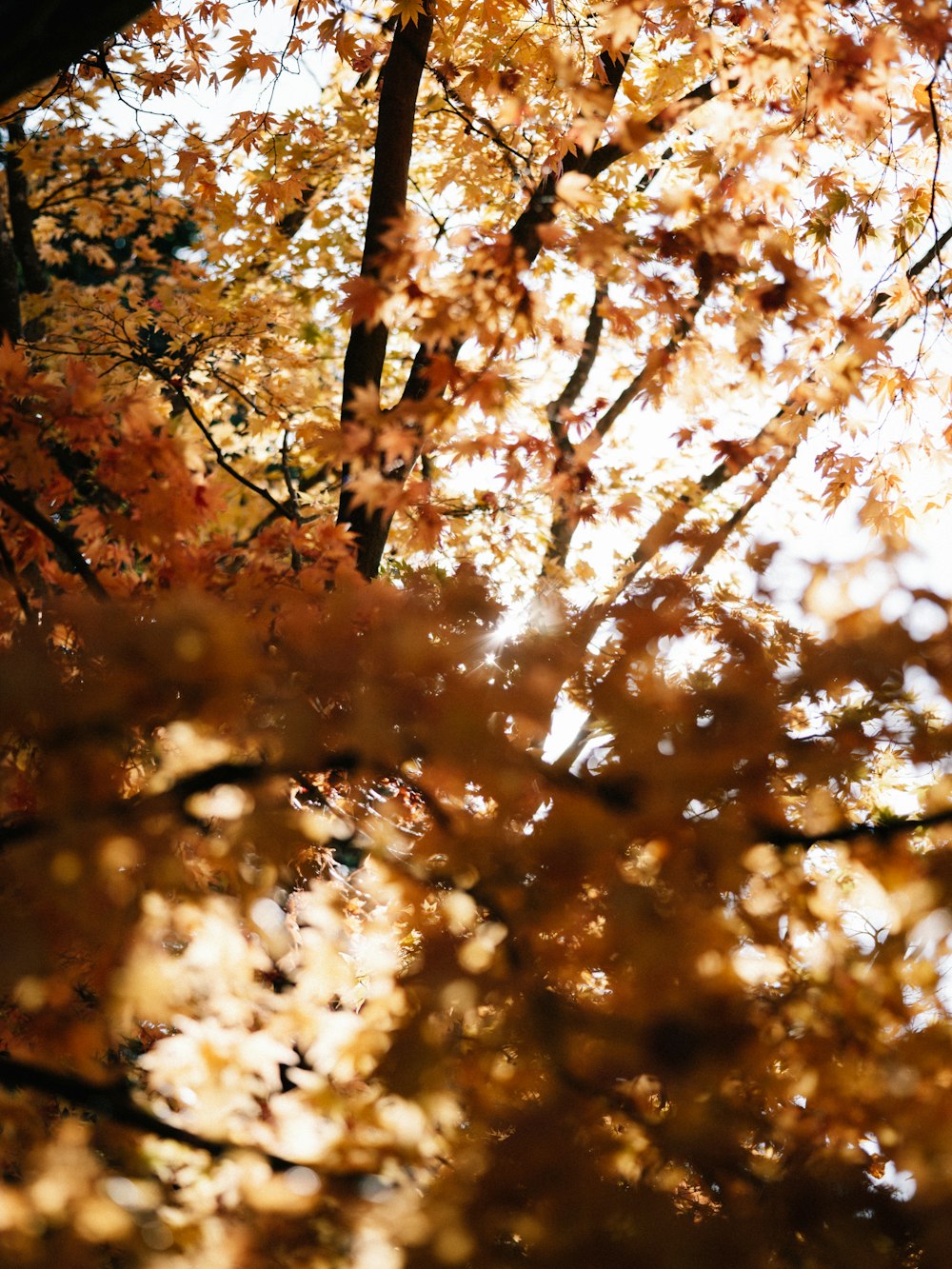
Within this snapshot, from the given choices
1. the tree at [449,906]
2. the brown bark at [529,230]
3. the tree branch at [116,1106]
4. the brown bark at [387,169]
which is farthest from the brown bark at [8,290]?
the tree branch at [116,1106]

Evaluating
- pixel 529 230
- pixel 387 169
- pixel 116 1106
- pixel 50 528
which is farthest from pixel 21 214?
pixel 116 1106

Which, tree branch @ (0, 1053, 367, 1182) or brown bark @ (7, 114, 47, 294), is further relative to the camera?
brown bark @ (7, 114, 47, 294)

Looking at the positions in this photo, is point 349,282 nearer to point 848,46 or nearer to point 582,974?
point 848,46

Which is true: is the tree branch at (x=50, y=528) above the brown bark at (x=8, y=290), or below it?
below

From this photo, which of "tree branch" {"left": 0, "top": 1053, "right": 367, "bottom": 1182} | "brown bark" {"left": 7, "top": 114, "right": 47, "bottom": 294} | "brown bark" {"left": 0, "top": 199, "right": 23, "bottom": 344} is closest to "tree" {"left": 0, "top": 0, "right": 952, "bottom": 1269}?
"tree branch" {"left": 0, "top": 1053, "right": 367, "bottom": 1182}

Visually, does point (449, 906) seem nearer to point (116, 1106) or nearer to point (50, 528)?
point (116, 1106)

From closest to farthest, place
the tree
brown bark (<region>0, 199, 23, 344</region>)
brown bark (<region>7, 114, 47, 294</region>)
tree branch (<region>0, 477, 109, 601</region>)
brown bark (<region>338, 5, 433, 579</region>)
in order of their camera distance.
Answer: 1. the tree
2. tree branch (<region>0, 477, 109, 601</region>)
3. brown bark (<region>338, 5, 433, 579</region>)
4. brown bark (<region>0, 199, 23, 344</region>)
5. brown bark (<region>7, 114, 47, 294</region>)

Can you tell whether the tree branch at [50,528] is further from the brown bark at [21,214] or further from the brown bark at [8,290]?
the brown bark at [21,214]

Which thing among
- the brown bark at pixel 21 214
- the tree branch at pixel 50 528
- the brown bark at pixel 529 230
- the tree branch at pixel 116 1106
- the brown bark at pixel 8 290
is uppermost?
the brown bark at pixel 21 214

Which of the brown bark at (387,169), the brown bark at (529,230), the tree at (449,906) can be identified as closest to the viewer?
the tree at (449,906)

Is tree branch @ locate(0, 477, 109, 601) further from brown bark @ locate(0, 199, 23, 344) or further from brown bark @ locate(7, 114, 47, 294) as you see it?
brown bark @ locate(7, 114, 47, 294)

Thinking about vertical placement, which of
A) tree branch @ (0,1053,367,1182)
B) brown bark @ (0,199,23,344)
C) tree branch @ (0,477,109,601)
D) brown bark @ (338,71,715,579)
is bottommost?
tree branch @ (0,1053,367,1182)

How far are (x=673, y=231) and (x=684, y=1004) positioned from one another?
2.60 meters

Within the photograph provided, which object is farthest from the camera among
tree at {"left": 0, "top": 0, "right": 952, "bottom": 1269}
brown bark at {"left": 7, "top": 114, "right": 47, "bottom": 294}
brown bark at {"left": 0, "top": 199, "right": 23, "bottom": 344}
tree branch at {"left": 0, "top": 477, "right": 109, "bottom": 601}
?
brown bark at {"left": 7, "top": 114, "right": 47, "bottom": 294}
